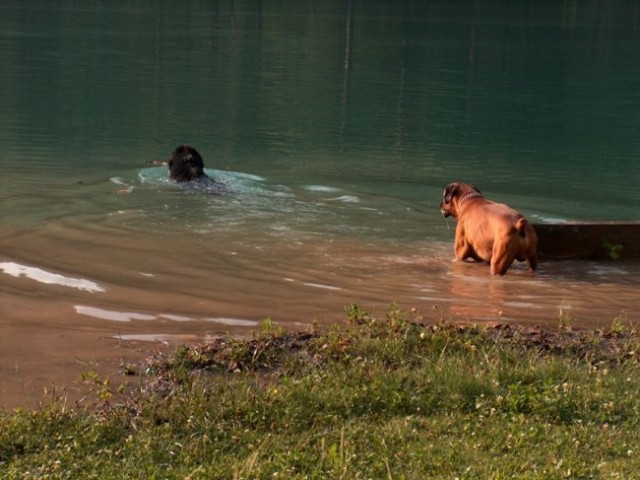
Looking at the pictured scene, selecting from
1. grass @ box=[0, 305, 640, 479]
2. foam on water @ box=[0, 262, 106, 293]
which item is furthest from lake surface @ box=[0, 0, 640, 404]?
grass @ box=[0, 305, 640, 479]

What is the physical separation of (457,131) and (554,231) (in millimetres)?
13429

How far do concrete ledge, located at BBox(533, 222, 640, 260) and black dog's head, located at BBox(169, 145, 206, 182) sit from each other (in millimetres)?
6375

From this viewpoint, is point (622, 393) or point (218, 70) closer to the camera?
point (622, 393)

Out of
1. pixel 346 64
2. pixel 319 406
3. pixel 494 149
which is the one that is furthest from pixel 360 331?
pixel 346 64

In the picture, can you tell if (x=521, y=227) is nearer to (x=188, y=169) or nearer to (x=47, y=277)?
(x=47, y=277)

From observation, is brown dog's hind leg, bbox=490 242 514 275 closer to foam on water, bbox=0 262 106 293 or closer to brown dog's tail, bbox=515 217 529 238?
brown dog's tail, bbox=515 217 529 238

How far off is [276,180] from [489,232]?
6980mm

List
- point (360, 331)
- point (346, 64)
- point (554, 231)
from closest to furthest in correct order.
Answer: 1. point (360, 331)
2. point (554, 231)
3. point (346, 64)

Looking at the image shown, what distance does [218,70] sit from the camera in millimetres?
37250

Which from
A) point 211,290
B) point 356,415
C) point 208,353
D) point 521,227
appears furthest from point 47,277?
point 356,415

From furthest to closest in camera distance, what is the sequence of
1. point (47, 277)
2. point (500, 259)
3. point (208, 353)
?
1. point (500, 259)
2. point (47, 277)
3. point (208, 353)

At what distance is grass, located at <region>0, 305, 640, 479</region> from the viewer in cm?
652

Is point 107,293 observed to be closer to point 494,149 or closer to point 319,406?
point 319,406

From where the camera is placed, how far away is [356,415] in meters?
7.47
